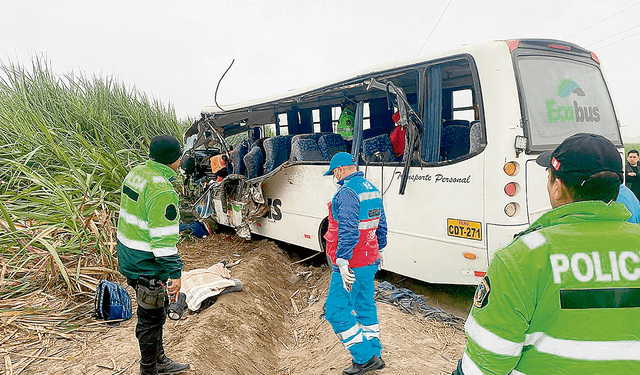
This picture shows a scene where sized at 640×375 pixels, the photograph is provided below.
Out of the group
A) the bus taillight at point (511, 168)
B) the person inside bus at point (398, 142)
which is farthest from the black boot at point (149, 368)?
the person inside bus at point (398, 142)

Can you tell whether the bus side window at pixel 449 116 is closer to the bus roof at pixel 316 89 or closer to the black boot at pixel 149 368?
the bus roof at pixel 316 89

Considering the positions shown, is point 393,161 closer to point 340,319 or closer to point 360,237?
point 360,237

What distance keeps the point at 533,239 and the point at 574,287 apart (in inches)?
6.3

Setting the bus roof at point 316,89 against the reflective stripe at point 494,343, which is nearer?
the reflective stripe at point 494,343

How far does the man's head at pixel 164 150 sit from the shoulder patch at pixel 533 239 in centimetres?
252

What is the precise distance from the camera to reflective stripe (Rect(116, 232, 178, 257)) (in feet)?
9.23

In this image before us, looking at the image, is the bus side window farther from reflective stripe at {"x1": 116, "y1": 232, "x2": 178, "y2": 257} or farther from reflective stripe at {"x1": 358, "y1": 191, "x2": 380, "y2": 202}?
reflective stripe at {"x1": 116, "y1": 232, "x2": 178, "y2": 257}

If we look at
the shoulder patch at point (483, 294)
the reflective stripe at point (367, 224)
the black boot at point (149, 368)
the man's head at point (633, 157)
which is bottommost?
the black boot at point (149, 368)

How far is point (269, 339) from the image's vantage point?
4.30m

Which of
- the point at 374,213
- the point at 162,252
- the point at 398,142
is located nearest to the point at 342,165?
the point at 374,213

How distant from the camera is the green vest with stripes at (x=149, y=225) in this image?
9.23 feet

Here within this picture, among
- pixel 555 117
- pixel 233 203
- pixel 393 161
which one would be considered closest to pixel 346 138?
pixel 393 161

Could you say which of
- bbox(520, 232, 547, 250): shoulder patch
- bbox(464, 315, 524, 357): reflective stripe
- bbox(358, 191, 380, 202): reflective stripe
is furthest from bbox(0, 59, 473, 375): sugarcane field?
bbox(520, 232, 547, 250): shoulder patch

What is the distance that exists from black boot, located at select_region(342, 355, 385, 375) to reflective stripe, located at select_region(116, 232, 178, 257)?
5.13ft
